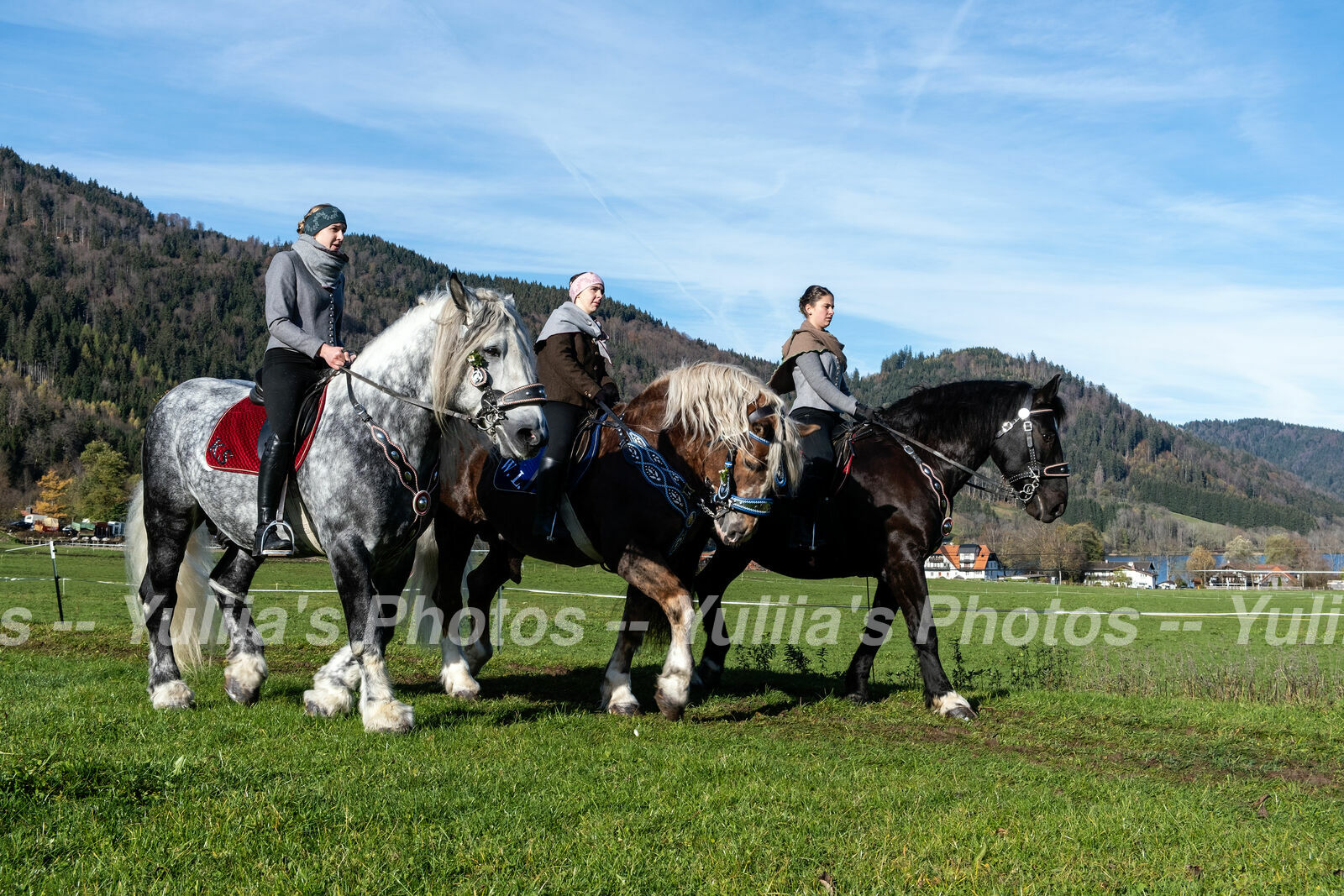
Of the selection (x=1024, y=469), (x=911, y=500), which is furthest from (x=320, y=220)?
(x=1024, y=469)

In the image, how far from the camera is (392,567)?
7.67 meters

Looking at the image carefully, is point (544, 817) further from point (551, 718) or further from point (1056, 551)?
point (1056, 551)

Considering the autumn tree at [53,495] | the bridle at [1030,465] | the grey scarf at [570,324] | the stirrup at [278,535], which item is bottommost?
the autumn tree at [53,495]

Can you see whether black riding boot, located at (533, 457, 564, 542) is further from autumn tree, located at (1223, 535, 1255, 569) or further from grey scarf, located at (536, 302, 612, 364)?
autumn tree, located at (1223, 535, 1255, 569)

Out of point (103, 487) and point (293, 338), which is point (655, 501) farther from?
point (103, 487)

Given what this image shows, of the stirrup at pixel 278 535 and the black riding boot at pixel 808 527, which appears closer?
the stirrup at pixel 278 535

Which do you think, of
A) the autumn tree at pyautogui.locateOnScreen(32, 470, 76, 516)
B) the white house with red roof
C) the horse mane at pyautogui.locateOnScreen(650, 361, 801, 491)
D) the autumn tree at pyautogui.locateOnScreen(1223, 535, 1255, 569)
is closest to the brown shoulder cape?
the horse mane at pyautogui.locateOnScreen(650, 361, 801, 491)

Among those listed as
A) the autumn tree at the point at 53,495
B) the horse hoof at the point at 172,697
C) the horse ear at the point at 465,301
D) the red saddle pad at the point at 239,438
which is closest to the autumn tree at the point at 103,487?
the autumn tree at the point at 53,495

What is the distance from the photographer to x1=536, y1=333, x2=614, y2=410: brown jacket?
8547 millimetres

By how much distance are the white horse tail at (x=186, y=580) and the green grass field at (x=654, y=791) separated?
0.49 meters

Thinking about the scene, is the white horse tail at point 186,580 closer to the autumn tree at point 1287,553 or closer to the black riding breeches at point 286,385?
the black riding breeches at point 286,385

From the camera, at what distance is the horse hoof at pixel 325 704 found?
289 inches

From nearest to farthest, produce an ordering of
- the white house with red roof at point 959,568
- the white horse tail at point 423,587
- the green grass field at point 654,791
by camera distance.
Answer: the green grass field at point 654,791, the white horse tail at point 423,587, the white house with red roof at point 959,568

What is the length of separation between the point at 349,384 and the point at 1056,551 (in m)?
107
